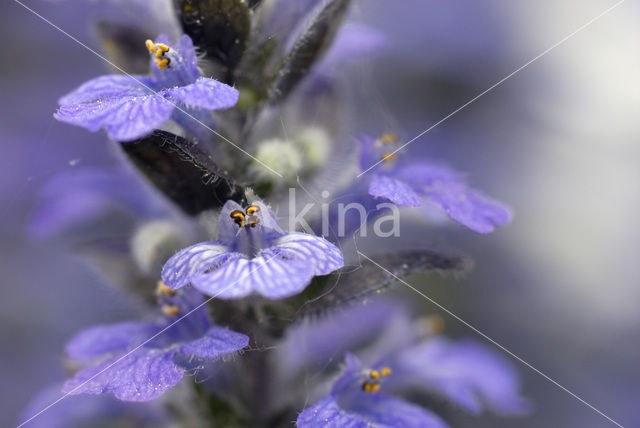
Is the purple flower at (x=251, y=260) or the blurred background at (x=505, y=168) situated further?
the blurred background at (x=505, y=168)

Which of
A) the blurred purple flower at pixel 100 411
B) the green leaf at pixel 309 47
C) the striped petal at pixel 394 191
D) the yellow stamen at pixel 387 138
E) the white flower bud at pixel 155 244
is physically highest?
the green leaf at pixel 309 47

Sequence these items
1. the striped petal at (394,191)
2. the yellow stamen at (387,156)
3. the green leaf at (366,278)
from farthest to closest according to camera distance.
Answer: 1. the yellow stamen at (387,156)
2. the green leaf at (366,278)
3. the striped petal at (394,191)

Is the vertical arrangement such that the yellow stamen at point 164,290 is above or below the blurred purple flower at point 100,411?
above

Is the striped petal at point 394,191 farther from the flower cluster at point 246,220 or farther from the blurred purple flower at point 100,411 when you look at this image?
the blurred purple flower at point 100,411

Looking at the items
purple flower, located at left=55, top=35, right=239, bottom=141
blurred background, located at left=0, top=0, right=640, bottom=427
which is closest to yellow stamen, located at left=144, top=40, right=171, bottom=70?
purple flower, located at left=55, top=35, right=239, bottom=141

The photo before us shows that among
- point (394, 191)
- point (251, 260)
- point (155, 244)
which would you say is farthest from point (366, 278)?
point (155, 244)

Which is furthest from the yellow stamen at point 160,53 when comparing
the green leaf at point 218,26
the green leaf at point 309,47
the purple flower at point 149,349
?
the purple flower at point 149,349

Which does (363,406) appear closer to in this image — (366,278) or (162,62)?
(366,278)

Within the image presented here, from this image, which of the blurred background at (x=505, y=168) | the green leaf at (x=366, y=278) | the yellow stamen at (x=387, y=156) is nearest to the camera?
the green leaf at (x=366, y=278)
